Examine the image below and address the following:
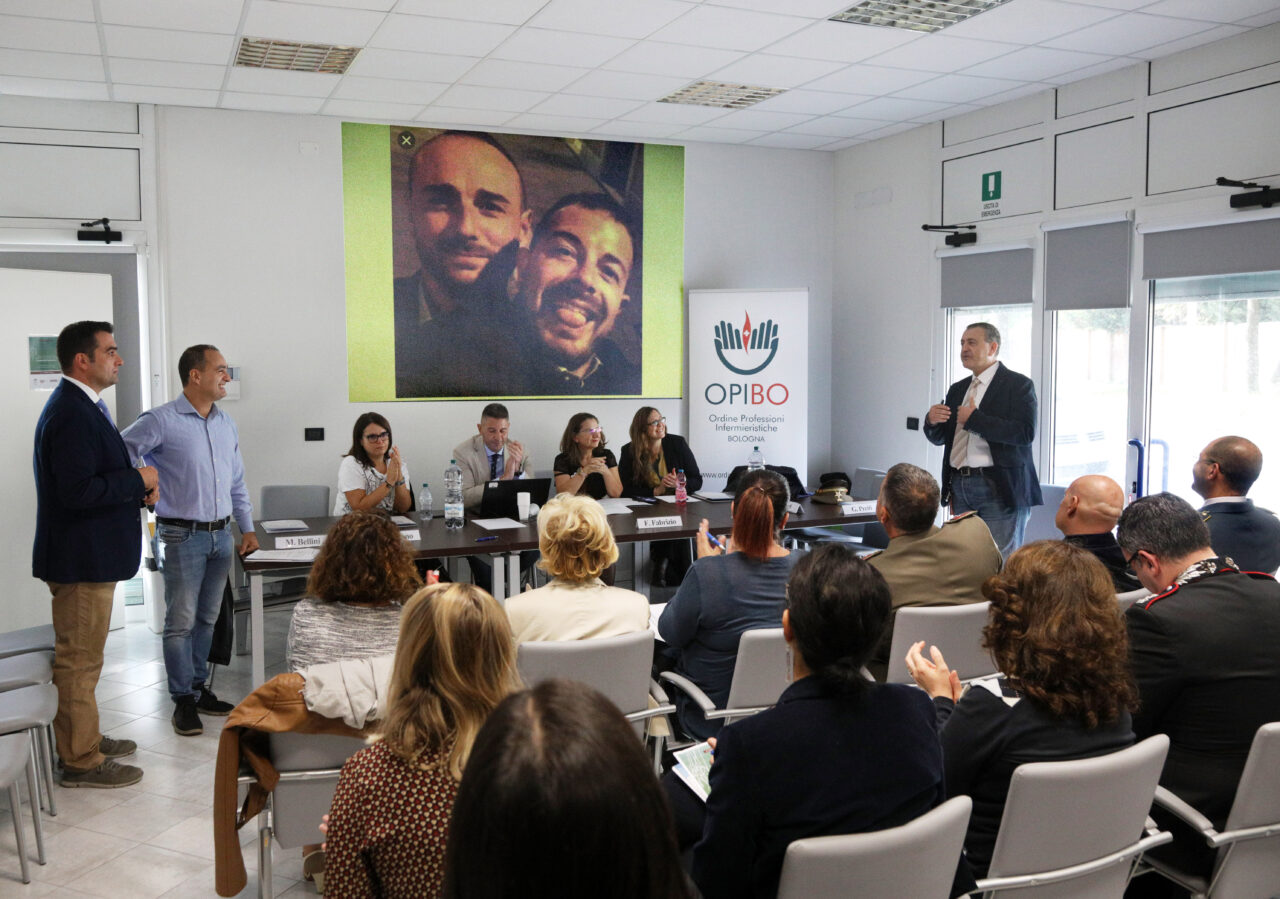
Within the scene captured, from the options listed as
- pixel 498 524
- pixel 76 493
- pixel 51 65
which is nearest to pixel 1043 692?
pixel 76 493

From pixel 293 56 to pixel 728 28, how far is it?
2388mm

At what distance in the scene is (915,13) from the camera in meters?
4.83

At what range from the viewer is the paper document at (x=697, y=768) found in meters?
2.23

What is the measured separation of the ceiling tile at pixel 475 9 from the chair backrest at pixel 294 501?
304 cm

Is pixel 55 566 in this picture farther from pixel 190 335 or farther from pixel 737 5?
pixel 737 5

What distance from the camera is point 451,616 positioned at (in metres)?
1.80

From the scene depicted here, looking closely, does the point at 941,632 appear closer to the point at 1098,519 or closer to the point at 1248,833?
the point at 1098,519

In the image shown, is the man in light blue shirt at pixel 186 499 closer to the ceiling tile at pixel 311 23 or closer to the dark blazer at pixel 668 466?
the ceiling tile at pixel 311 23

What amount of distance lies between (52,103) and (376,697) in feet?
18.1

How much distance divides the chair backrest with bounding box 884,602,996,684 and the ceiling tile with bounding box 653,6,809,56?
3064mm

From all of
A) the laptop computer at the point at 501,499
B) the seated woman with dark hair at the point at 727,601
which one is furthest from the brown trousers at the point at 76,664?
the seated woman with dark hair at the point at 727,601

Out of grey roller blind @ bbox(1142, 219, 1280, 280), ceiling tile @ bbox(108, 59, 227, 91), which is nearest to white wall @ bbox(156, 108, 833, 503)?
ceiling tile @ bbox(108, 59, 227, 91)

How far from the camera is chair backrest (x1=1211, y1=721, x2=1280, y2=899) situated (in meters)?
2.21

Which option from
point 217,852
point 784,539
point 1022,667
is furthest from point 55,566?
point 784,539
